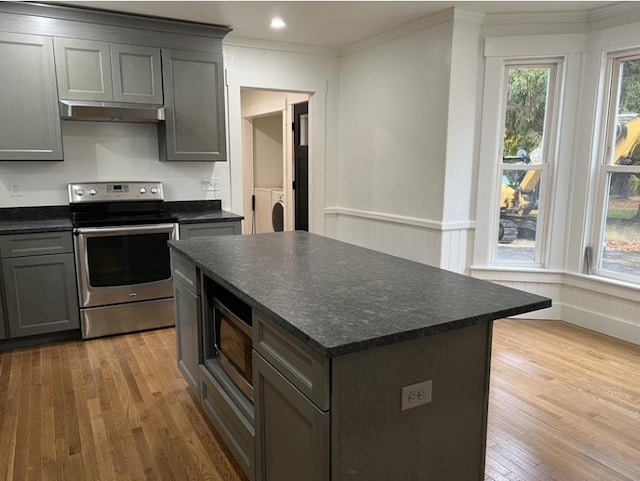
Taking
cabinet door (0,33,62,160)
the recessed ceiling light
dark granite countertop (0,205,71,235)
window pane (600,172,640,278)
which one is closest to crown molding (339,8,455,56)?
the recessed ceiling light

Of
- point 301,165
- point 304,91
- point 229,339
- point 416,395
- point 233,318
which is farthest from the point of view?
point 301,165

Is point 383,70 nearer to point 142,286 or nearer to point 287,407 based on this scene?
point 142,286

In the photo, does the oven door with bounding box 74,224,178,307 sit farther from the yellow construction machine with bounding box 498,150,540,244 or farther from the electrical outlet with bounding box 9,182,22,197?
the yellow construction machine with bounding box 498,150,540,244

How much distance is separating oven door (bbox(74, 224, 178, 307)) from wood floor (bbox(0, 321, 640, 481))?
1.24 feet

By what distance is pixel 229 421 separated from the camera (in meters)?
2.05

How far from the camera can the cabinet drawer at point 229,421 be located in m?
1.85

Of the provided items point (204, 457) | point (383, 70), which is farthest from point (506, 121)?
point (204, 457)

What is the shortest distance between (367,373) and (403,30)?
345cm

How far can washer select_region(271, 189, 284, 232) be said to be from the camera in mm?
6234

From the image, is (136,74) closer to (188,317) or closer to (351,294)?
(188,317)

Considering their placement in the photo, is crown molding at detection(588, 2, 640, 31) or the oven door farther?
the oven door

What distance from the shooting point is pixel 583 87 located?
3672 mm

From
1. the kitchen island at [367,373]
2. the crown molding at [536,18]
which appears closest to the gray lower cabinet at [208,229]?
the kitchen island at [367,373]

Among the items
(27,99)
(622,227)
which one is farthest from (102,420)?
(622,227)
